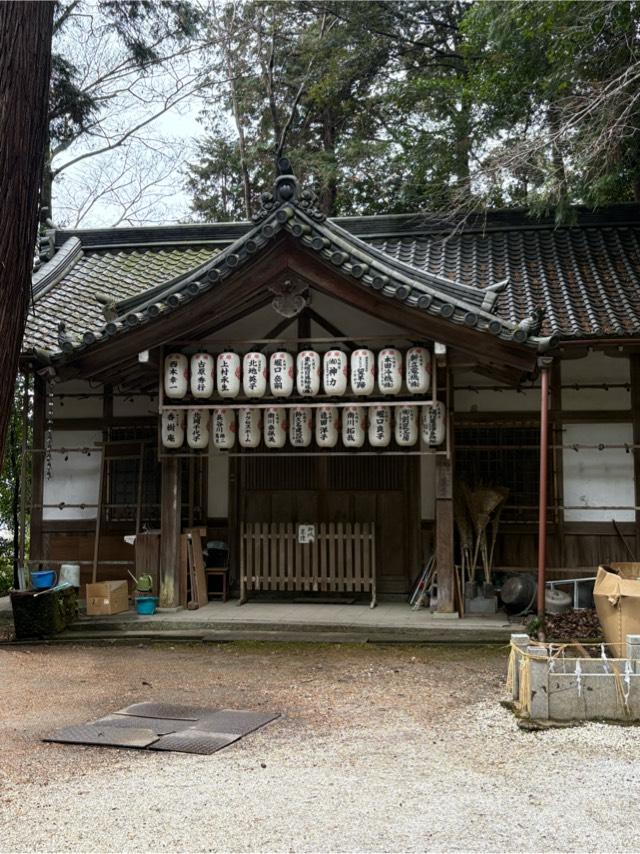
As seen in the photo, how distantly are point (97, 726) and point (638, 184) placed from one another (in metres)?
13.1

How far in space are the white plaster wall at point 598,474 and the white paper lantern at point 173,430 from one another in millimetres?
5359

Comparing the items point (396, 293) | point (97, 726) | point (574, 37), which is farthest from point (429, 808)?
point (574, 37)

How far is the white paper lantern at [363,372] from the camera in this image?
10430mm

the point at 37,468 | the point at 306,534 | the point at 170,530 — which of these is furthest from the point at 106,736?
the point at 37,468

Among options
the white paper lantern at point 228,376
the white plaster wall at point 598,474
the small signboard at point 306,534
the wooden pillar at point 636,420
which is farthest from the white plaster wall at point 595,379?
the white paper lantern at point 228,376

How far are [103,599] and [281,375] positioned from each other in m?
4.08

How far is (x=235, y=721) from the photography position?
→ 6.97 meters

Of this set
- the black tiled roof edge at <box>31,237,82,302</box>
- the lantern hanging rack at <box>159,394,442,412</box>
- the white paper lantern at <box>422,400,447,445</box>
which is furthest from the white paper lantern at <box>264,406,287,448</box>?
the black tiled roof edge at <box>31,237,82,302</box>

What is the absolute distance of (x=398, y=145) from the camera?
74.1ft

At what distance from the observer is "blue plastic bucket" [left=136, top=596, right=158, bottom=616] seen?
11406 mm

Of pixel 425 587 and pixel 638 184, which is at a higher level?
pixel 638 184

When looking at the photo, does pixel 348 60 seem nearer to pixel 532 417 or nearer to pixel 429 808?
pixel 532 417

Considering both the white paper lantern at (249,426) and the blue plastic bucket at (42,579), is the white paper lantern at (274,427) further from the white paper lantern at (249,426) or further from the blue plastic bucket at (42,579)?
the blue plastic bucket at (42,579)

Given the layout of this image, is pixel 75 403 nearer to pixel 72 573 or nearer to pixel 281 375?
pixel 72 573
